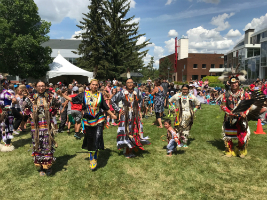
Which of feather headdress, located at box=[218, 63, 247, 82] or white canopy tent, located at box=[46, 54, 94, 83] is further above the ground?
white canopy tent, located at box=[46, 54, 94, 83]

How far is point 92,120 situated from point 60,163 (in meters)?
1.56

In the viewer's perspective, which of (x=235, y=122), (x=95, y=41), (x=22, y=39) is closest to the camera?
(x=235, y=122)

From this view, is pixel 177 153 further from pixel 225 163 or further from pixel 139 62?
pixel 139 62

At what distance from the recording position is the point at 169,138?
5562mm

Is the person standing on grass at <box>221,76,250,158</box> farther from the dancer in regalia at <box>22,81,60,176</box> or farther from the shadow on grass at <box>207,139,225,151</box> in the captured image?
the dancer in regalia at <box>22,81,60,176</box>

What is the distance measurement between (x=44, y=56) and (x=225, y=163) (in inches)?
720

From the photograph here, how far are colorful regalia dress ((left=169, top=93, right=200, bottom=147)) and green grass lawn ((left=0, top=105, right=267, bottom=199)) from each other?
21.3 inches

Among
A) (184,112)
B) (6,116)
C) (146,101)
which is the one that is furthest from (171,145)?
(146,101)

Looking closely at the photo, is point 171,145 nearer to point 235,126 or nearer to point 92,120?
point 235,126

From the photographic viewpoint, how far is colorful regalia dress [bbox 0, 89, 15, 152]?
219 inches

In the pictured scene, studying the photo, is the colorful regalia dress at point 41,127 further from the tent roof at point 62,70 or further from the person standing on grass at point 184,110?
the tent roof at point 62,70

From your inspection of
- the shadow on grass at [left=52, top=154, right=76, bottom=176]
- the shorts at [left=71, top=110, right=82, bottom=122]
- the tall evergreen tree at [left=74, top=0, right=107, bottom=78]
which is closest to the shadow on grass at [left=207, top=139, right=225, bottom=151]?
the shadow on grass at [left=52, top=154, right=76, bottom=176]

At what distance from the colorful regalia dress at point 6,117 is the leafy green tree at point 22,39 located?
12.6m

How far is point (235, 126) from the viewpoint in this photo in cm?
534
